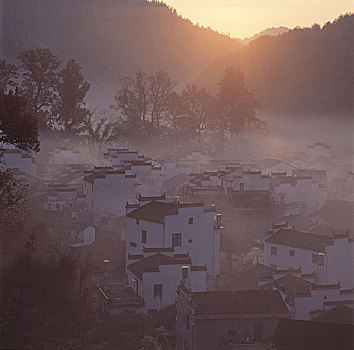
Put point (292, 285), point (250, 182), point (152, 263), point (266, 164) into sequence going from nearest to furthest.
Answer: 1. point (292, 285)
2. point (152, 263)
3. point (250, 182)
4. point (266, 164)

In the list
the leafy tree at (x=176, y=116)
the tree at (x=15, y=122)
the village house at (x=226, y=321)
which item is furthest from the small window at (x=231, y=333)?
the leafy tree at (x=176, y=116)

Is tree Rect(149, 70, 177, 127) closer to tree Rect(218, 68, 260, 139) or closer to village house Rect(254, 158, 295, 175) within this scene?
tree Rect(218, 68, 260, 139)

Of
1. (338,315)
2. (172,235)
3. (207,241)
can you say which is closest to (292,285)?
(338,315)

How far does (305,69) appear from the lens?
88375 mm

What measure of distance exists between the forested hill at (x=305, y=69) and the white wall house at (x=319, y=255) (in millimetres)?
57450

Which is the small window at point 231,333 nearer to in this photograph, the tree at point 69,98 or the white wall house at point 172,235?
the white wall house at point 172,235

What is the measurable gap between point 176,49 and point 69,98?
8156cm

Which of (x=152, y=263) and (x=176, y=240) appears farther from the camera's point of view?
(x=176, y=240)

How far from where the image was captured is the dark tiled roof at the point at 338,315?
19.3 meters

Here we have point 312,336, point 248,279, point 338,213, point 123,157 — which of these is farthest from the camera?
point 338,213

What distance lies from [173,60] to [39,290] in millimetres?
104257

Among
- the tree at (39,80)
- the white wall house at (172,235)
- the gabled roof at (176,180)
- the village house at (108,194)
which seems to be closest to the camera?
the white wall house at (172,235)

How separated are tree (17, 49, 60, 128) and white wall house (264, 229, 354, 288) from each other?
16.2m

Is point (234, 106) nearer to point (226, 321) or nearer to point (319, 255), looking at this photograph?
point (319, 255)
